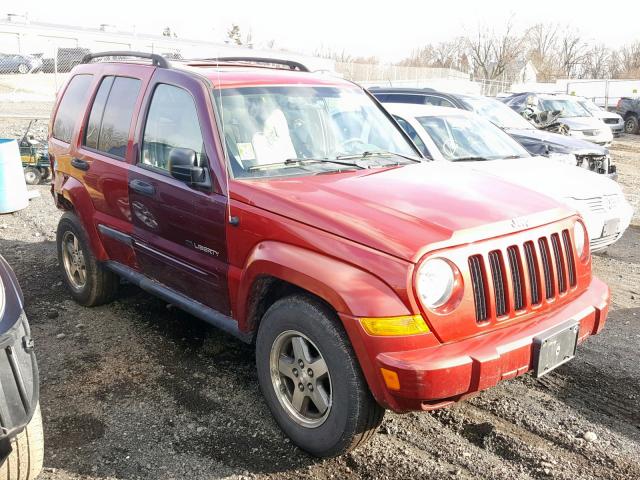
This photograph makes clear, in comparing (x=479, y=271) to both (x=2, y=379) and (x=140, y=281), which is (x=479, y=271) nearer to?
(x=2, y=379)

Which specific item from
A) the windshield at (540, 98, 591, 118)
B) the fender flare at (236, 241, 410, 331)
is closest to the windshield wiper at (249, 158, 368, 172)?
the fender flare at (236, 241, 410, 331)

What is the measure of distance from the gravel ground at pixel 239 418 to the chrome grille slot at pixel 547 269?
85 cm

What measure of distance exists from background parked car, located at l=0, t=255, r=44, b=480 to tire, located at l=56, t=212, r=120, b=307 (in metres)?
2.37

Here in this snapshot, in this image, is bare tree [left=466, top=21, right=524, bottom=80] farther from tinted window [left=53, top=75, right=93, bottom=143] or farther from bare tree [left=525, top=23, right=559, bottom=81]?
tinted window [left=53, top=75, right=93, bottom=143]

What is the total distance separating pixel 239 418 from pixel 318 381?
75 cm

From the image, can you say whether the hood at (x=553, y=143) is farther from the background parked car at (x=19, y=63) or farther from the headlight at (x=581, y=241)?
the background parked car at (x=19, y=63)

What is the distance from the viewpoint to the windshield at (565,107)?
17766 millimetres

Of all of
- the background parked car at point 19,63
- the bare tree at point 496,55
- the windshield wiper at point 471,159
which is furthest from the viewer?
the bare tree at point 496,55

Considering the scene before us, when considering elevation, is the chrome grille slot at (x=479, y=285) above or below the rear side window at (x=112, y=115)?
below

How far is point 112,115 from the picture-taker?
4.77m

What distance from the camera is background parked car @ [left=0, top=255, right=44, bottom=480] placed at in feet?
8.28

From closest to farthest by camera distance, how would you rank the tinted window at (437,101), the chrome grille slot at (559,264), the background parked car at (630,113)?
the chrome grille slot at (559,264), the tinted window at (437,101), the background parked car at (630,113)

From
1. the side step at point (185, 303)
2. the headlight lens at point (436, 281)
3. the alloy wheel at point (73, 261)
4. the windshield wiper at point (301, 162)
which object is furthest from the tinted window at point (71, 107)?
the headlight lens at point (436, 281)

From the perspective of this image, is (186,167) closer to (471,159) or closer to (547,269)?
(547,269)
